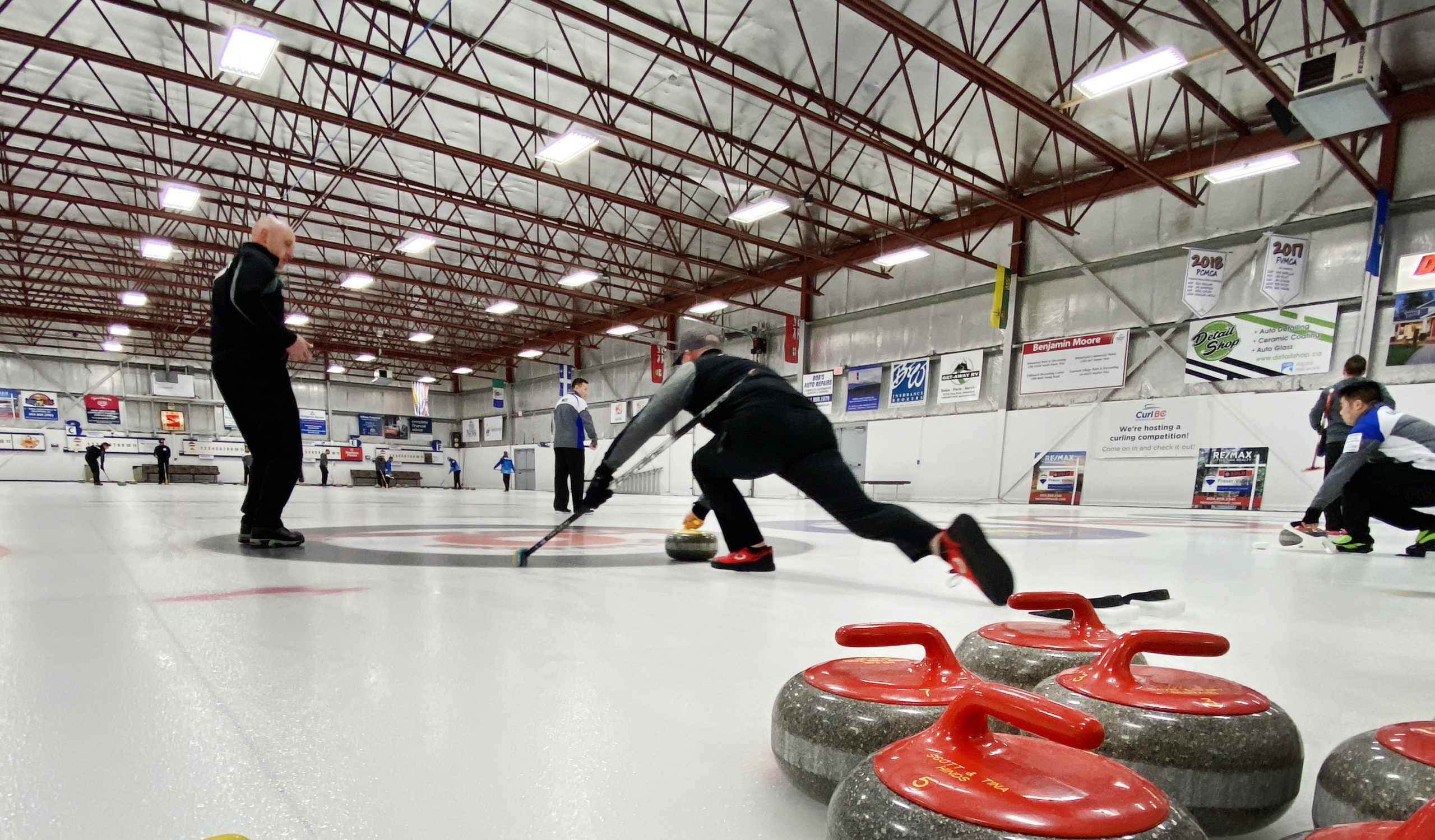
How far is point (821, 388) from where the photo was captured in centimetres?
1889

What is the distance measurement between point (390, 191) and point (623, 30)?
952 cm

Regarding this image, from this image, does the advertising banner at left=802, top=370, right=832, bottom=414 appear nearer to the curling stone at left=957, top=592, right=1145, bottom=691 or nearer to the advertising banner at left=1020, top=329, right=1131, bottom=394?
the advertising banner at left=1020, top=329, right=1131, bottom=394

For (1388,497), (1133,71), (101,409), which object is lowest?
(101,409)

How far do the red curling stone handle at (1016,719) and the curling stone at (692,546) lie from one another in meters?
2.71

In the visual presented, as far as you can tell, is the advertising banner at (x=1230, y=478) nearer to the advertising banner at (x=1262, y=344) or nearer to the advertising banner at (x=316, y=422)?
the advertising banner at (x=1262, y=344)

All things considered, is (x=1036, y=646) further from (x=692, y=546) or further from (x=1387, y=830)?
(x=692, y=546)

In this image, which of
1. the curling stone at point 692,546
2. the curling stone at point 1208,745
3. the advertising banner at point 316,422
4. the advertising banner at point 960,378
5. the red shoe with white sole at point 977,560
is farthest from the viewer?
the advertising banner at point 316,422

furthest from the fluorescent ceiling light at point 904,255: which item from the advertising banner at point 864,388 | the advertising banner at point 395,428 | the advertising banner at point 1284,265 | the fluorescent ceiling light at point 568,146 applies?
the advertising banner at point 395,428

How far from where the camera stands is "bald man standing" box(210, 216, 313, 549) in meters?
3.08

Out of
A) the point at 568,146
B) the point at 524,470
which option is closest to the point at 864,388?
the point at 568,146

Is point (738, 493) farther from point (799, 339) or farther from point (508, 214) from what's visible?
point (799, 339)

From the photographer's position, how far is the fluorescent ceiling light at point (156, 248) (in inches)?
571

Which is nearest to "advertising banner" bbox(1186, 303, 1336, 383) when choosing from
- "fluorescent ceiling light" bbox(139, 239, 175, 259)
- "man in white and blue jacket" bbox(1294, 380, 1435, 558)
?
"man in white and blue jacket" bbox(1294, 380, 1435, 558)

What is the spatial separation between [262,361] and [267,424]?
0.96 feet
